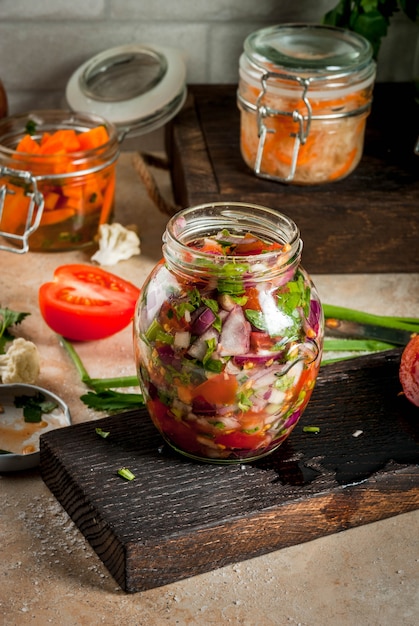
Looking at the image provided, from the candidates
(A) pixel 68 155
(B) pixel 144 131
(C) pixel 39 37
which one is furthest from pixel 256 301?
(C) pixel 39 37

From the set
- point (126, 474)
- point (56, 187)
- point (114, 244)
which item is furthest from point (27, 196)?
point (126, 474)

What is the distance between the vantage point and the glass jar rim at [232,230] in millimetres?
928

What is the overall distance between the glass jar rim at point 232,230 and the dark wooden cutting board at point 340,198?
1.46 ft

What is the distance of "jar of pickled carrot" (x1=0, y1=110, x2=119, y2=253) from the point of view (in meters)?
1.45

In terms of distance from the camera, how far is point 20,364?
118cm

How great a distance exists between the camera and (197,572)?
3.09ft

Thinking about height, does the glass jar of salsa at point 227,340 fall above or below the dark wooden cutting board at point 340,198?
above

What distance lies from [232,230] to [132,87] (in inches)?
32.2

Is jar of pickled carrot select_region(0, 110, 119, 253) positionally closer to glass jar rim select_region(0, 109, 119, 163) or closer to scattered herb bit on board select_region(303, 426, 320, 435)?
glass jar rim select_region(0, 109, 119, 163)

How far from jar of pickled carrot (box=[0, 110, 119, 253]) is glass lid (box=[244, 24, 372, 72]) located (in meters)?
0.27

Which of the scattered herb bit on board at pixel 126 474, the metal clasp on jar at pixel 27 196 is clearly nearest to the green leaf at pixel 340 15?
the metal clasp on jar at pixel 27 196

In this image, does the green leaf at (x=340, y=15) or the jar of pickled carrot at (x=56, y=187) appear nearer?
the jar of pickled carrot at (x=56, y=187)

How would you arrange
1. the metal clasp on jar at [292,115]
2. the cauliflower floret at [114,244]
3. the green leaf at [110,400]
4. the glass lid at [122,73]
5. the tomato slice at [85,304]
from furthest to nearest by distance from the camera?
the glass lid at [122,73], the cauliflower floret at [114,244], the metal clasp on jar at [292,115], the tomato slice at [85,304], the green leaf at [110,400]

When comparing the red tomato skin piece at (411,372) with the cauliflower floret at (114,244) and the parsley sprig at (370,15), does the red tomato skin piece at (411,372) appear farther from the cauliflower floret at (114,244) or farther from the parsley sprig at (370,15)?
the parsley sprig at (370,15)
